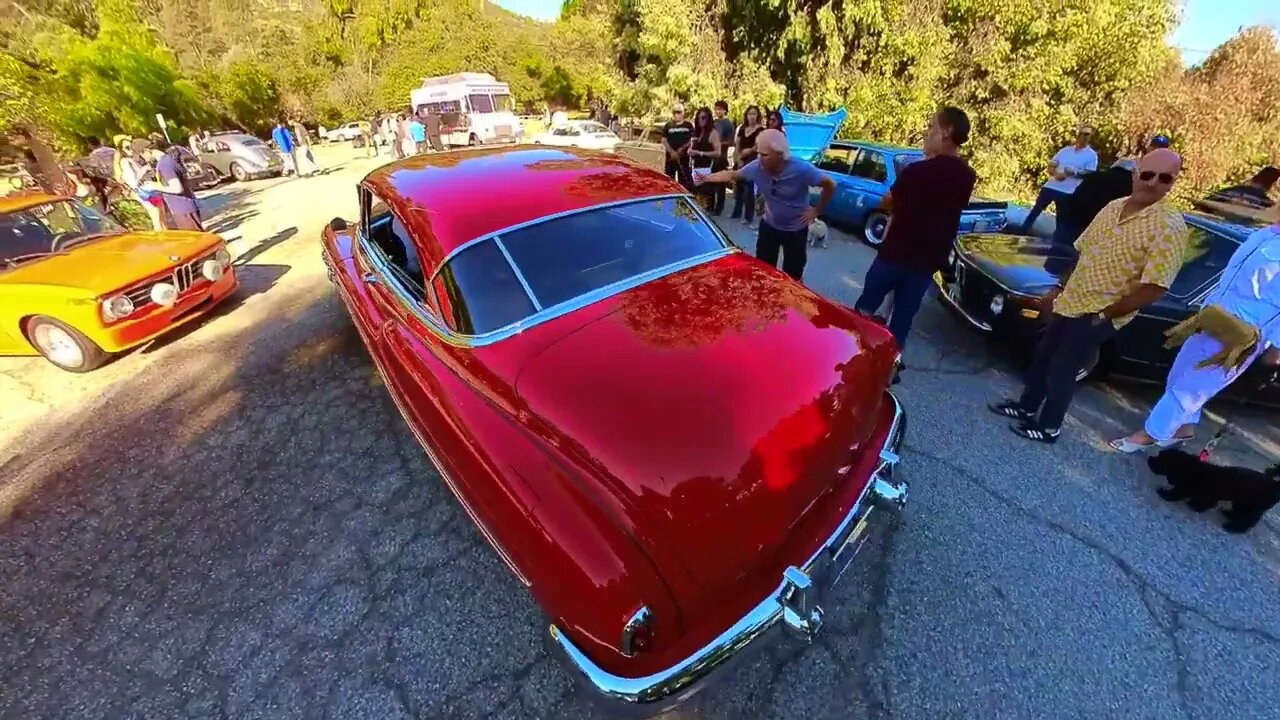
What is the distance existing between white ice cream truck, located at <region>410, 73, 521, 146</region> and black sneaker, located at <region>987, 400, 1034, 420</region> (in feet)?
71.6

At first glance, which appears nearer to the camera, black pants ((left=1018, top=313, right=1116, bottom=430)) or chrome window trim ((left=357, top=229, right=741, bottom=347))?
chrome window trim ((left=357, top=229, right=741, bottom=347))

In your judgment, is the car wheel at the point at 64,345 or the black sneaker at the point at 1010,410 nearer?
the black sneaker at the point at 1010,410

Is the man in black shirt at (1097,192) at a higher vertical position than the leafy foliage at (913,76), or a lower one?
lower

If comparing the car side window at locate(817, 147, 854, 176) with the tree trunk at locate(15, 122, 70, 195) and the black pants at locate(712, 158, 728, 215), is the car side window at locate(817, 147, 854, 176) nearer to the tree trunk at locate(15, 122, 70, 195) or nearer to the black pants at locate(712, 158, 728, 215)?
the black pants at locate(712, 158, 728, 215)

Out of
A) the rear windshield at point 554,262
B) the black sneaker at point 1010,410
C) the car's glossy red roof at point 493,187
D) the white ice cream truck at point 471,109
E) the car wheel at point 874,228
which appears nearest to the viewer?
the rear windshield at point 554,262

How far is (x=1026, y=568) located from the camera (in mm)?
2518

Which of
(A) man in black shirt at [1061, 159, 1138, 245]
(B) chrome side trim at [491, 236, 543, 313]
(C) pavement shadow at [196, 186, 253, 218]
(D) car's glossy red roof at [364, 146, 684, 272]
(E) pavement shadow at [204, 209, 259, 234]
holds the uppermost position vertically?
(D) car's glossy red roof at [364, 146, 684, 272]

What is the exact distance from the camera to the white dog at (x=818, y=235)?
7.22 meters

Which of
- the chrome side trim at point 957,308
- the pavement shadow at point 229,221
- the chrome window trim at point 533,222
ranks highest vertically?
the chrome window trim at point 533,222

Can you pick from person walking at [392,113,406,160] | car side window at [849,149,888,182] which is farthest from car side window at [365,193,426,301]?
person walking at [392,113,406,160]

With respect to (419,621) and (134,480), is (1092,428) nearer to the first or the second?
(419,621)

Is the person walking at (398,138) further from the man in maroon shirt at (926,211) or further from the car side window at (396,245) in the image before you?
the man in maroon shirt at (926,211)

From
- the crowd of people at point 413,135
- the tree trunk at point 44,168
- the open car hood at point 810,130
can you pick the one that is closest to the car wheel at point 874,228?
the open car hood at point 810,130

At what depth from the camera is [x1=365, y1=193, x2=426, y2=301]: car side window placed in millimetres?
3050
